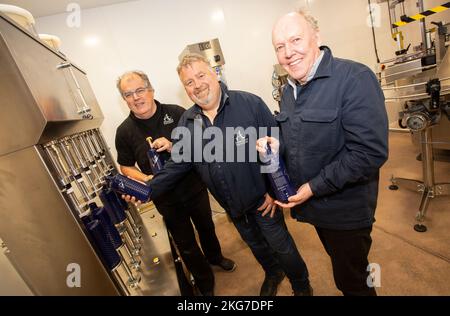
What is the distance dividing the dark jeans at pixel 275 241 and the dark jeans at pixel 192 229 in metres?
0.38

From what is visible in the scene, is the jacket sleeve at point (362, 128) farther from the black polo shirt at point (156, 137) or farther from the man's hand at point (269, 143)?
the black polo shirt at point (156, 137)

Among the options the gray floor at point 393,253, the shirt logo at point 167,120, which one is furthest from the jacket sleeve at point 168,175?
the gray floor at point 393,253

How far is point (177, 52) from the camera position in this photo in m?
2.98

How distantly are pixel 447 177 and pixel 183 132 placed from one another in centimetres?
259

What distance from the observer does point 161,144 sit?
4.83 feet

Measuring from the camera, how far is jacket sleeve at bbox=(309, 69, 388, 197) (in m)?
0.82

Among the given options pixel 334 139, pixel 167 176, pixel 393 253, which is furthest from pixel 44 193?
Answer: pixel 393 253

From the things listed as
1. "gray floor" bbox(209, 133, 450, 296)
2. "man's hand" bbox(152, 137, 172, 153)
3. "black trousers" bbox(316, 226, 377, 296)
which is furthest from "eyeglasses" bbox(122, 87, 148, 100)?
"gray floor" bbox(209, 133, 450, 296)

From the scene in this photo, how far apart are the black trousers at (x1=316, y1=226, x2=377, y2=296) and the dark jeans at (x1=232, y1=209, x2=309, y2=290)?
0.29 m

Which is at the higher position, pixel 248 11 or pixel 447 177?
A: pixel 248 11

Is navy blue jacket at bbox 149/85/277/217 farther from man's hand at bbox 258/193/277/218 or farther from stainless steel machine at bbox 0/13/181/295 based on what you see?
stainless steel machine at bbox 0/13/181/295

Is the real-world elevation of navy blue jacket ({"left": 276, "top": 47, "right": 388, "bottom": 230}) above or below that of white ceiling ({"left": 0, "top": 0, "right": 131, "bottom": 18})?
below
